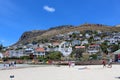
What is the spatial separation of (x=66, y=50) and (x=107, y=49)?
17.7 metres

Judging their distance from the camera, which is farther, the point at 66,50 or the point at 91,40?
the point at 91,40

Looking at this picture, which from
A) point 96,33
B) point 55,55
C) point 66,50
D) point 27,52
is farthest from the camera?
point 96,33

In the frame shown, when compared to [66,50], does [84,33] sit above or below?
above

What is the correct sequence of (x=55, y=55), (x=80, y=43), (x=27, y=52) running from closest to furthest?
(x=55, y=55)
(x=27, y=52)
(x=80, y=43)

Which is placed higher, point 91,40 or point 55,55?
point 91,40

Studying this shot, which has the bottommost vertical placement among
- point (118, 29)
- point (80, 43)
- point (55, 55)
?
point (55, 55)

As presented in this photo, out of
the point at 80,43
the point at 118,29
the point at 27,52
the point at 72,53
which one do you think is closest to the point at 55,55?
the point at 72,53

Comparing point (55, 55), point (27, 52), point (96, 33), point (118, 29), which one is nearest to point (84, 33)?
point (96, 33)

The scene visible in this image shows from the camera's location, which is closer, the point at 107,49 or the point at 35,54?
the point at 107,49

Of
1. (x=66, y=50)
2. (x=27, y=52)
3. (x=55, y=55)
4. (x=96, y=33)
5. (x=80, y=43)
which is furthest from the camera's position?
(x=96, y=33)

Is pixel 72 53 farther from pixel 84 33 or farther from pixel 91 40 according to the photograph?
pixel 84 33

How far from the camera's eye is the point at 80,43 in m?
148

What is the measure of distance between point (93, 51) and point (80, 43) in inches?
1394

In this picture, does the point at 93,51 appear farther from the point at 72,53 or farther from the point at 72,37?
the point at 72,37
